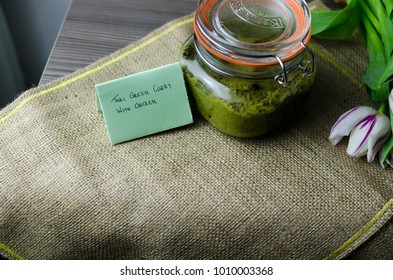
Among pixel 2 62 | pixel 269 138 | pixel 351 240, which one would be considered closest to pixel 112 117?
pixel 269 138

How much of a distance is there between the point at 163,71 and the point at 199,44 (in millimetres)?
53

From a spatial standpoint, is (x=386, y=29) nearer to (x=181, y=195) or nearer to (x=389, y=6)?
(x=389, y=6)

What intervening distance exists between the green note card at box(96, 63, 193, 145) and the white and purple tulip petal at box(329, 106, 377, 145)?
0.17 m

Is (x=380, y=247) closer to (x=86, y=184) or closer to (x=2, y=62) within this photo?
(x=86, y=184)

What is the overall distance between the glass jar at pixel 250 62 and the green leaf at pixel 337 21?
0.33ft

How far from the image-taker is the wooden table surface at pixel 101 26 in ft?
2.20

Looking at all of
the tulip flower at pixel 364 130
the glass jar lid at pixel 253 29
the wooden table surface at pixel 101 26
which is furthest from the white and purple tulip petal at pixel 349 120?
the wooden table surface at pixel 101 26

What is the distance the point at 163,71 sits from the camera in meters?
0.55

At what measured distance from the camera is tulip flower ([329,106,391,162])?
1.71 ft

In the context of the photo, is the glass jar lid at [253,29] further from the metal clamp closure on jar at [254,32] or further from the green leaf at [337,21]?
the green leaf at [337,21]

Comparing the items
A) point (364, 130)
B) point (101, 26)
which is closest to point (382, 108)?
point (364, 130)

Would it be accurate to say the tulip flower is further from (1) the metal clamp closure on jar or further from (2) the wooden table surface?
(2) the wooden table surface

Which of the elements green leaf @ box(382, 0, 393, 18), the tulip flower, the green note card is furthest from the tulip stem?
the green note card

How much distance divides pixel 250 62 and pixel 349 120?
142 millimetres
